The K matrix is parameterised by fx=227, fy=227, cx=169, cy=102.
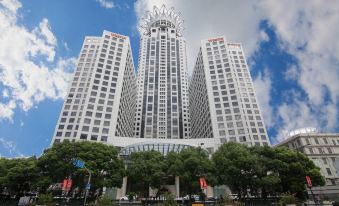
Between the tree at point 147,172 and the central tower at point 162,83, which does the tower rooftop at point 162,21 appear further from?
the tree at point 147,172

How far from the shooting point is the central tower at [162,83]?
126 m

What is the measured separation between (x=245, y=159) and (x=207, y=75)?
6807 cm

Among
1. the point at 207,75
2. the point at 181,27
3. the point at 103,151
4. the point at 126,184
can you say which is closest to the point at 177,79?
the point at 207,75

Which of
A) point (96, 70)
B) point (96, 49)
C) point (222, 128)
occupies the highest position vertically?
point (96, 49)

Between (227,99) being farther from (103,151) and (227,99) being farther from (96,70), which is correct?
(103,151)

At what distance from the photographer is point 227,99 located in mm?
96750

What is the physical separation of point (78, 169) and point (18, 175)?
12423 mm

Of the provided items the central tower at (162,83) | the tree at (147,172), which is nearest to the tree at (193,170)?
the tree at (147,172)

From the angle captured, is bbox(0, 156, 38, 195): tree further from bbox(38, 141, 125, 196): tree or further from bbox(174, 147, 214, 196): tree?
bbox(174, 147, 214, 196): tree

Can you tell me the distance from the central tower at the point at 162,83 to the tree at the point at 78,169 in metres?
76.9

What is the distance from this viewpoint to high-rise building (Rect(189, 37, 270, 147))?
88.3 metres

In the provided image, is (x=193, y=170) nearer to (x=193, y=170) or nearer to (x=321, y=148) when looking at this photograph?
(x=193, y=170)

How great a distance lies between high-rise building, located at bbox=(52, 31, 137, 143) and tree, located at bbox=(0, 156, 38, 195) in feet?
102

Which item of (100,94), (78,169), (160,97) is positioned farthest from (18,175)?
(160,97)
